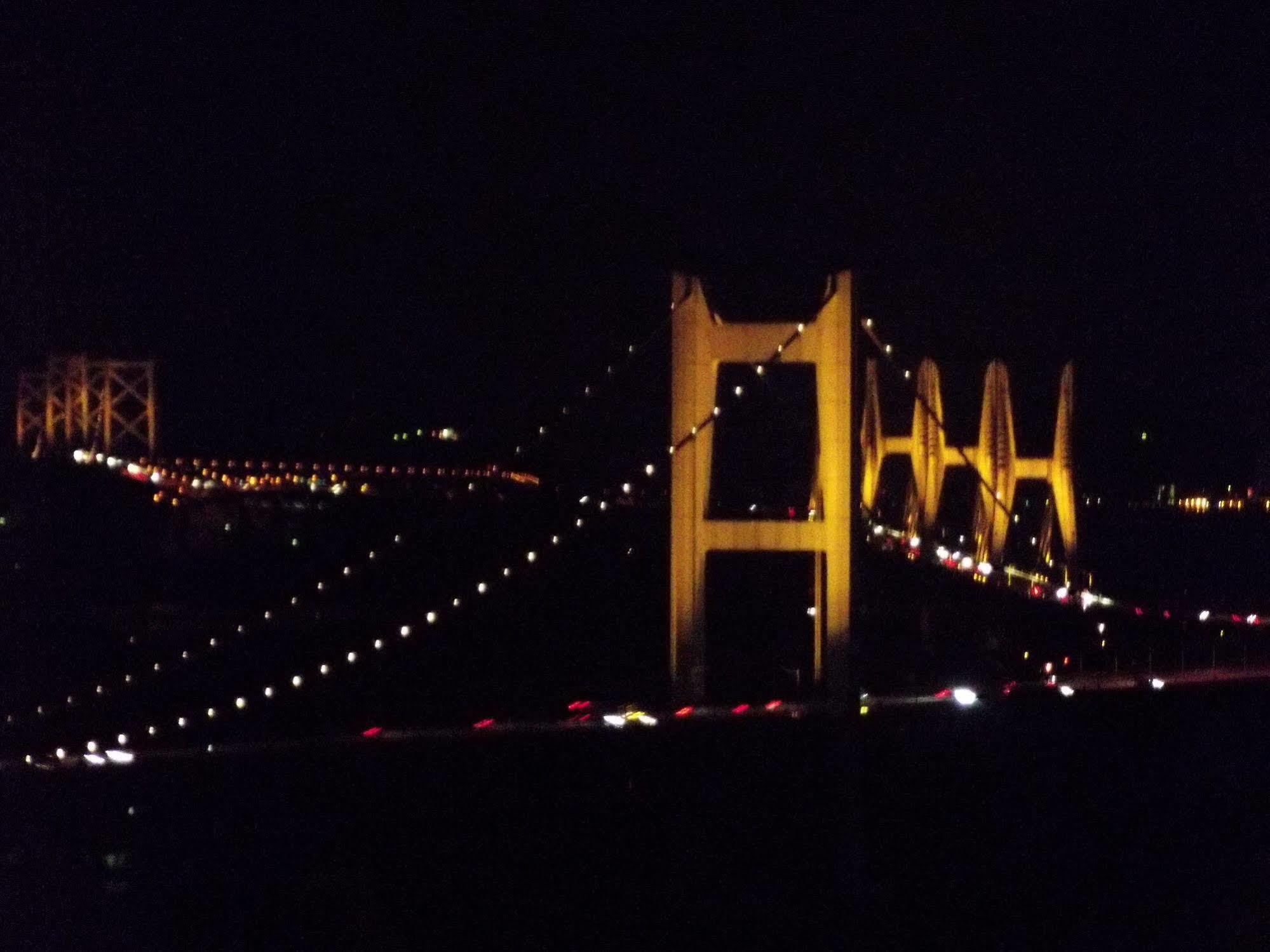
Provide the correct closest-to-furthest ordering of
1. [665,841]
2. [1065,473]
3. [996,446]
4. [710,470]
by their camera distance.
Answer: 1. [665,841]
2. [710,470]
3. [1065,473]
4. [996,446]

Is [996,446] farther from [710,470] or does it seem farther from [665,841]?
[665,841]

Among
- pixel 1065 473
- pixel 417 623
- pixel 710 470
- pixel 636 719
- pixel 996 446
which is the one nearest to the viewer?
pixel 636 719

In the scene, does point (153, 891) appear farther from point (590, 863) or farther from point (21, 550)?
point (21, 550)

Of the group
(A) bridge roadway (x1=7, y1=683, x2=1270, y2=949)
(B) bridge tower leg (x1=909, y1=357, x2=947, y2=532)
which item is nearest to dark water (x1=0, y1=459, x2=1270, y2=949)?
(A) bridge roadway (x1=7, y1=683, x2=1270, y2=949)

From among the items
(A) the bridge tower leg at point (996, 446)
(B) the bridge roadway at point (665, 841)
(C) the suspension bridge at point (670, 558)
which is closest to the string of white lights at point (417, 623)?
(C) the suspension bridge at point (670, 558)

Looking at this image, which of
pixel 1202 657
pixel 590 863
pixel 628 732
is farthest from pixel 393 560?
pixel 590 863

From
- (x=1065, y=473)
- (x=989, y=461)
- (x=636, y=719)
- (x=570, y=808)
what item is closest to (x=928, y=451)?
(x=989, y=461)

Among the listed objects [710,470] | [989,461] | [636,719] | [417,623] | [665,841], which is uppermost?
[989,461]
